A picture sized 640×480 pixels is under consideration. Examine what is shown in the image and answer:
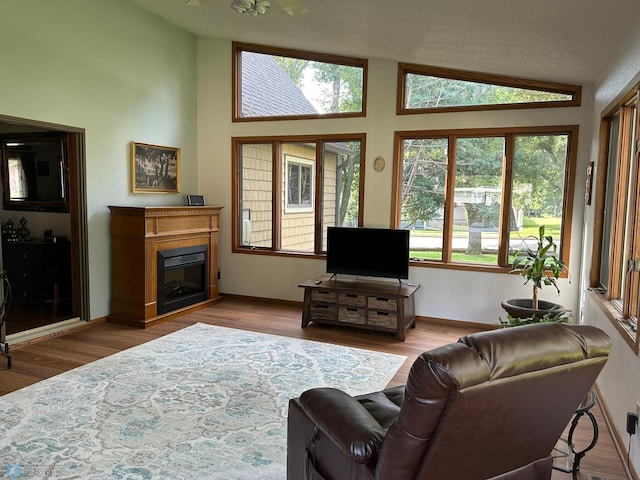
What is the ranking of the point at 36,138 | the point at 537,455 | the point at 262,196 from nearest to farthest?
the point at 537,455
the point at 36,138
the point at 262,196

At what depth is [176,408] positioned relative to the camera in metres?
3.17

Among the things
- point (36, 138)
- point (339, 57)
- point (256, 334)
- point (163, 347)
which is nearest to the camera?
point (163, 347)

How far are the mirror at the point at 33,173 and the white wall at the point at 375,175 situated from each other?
186 centimetres

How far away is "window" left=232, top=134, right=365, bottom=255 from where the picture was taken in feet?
19.2

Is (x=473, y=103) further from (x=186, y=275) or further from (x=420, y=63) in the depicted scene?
(x=186, y=275)

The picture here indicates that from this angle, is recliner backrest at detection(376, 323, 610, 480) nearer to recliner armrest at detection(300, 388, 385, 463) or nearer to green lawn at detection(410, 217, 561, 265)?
recliner armrest at detection(300, 388, 385, 463)

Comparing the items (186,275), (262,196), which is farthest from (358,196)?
(186,275)

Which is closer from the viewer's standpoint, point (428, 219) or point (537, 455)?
point (537, 455)

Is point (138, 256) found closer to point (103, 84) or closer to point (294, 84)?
point (103, 84)

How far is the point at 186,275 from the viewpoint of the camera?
6.05 meters

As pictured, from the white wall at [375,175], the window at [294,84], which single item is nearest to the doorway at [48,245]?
the white wall at [375,175]

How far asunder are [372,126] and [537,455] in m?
4.41

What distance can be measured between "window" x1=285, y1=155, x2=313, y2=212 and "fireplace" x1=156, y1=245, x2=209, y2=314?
1321 millimetres

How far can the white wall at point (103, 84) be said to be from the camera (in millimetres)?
4250
